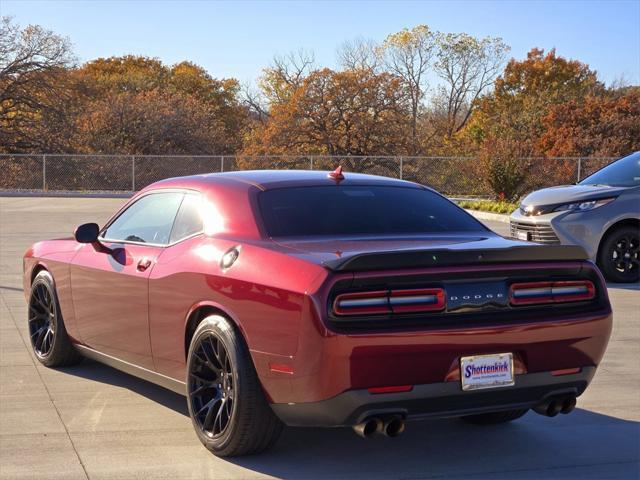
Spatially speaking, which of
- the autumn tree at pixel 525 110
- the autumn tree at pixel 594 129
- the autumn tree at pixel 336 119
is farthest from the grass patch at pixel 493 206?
the autumn tree at pixel 336 119

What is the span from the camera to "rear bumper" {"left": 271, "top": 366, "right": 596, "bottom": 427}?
4.65m

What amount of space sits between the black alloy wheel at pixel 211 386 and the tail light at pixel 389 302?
31.7 inches

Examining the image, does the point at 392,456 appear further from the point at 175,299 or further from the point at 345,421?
the point at 175,299

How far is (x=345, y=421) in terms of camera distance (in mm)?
4691

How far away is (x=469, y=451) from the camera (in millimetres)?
5492

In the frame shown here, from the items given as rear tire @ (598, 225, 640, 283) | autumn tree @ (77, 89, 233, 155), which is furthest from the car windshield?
autumn tree @ (77, 89, 233, 155)

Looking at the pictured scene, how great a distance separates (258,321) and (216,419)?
0.69m

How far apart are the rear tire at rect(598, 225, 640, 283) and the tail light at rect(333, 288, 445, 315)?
26.8 ft

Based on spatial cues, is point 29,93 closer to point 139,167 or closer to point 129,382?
point 139,167

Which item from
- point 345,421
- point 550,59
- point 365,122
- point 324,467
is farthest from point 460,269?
point 550,59

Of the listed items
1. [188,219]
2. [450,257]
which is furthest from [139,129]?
[450,257]

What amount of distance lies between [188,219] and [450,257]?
1.84 meters

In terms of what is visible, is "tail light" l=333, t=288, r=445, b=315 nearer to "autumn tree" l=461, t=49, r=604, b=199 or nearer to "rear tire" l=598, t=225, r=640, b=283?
"rear tire" l=598, t=225, r=640, b=283

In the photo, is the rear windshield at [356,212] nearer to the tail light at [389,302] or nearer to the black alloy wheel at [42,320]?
the tail light at [389,302]
